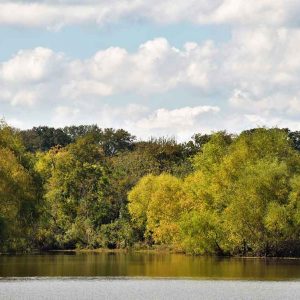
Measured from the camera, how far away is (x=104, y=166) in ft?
429

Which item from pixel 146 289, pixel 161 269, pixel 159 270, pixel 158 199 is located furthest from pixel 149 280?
pixel 158 199

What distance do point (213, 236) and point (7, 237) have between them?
2440 centimetres

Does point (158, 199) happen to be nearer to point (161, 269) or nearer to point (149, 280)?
point (161, 269)

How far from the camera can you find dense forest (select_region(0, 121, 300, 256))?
87438 millimetres

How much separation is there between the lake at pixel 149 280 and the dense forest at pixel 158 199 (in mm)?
10327

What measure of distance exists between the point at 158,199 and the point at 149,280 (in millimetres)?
51763

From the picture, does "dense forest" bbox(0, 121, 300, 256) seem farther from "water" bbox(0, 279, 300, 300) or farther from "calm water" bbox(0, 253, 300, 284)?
"water" bbox(0, 279, 300, 300)

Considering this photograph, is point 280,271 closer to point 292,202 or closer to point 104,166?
point 292,202

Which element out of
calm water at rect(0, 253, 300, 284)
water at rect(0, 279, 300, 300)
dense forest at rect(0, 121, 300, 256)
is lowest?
water at rect(0, 279, 300, 300)

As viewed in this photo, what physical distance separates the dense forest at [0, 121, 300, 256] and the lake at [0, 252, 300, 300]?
10.3 m

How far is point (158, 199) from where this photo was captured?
109m

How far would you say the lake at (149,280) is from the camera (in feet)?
154

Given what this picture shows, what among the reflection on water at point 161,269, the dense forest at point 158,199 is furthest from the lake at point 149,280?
the dense forest at point 158,199

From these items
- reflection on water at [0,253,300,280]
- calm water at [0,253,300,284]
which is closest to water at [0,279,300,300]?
calm water at [0,253,300,284]
